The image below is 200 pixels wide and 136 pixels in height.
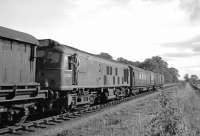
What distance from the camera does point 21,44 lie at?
1061 centimetres

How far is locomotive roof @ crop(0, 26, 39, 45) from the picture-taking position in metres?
9.51

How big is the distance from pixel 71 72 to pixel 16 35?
4823mm

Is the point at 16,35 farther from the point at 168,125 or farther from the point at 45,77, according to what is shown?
the point at 168,125

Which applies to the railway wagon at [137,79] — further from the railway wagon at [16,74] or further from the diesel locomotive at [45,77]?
the railway wagon at [16,74]

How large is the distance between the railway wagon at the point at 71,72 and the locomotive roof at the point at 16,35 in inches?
94.9

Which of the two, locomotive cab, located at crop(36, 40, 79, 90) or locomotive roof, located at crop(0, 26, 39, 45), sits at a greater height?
locomotive roof, located at crop(0, 26, 39, 45)

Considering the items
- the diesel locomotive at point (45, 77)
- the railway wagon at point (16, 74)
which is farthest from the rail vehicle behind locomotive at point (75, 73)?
the railway wagon at point (16, 74)

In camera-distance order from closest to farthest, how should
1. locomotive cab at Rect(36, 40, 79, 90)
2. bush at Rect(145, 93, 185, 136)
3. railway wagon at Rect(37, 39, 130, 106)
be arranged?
bush at Rect(145, 93, 185, 136) → locomotive cab at Rect(36, 40, 79, 90) → railway wagon at Rect(37, 39, 130, 106)

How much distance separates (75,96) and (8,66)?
568cm

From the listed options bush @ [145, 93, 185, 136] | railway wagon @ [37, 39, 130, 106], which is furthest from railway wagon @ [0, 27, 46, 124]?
bush @ [145, 93, 185, 136]

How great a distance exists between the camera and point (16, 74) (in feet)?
33.7

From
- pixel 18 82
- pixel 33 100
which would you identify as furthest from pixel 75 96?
pixel 18 82

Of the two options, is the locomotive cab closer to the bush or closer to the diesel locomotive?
the diesel locomotive

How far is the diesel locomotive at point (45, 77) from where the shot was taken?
979 centimetres
